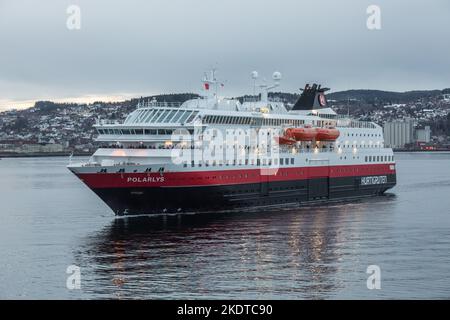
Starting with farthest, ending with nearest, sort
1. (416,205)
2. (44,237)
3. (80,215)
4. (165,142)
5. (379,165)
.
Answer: (379,165)
(416,205)
(80,215)
(165,142)
(44,237)

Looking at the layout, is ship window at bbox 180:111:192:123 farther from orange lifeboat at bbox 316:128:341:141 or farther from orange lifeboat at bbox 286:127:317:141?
orange lifeboat at bbox 316:128:341:141

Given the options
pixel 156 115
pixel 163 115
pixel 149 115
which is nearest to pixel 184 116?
pixel 163 115

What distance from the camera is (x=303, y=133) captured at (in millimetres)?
46094

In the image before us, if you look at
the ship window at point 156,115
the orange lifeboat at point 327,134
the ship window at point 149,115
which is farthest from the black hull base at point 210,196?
the ship window at point 149,115

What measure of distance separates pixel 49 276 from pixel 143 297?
4573 mm

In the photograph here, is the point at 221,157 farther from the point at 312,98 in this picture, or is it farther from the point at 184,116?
the point at 312,98

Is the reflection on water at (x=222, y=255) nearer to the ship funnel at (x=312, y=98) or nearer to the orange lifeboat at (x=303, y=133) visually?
the orange lifeboat at (x=303, y=133)

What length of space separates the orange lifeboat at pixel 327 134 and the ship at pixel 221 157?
0.07 meters

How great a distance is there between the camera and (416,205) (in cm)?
4762

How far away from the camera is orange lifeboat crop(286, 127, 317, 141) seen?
1791 inches

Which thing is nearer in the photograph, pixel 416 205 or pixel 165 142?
pixel 165 142
